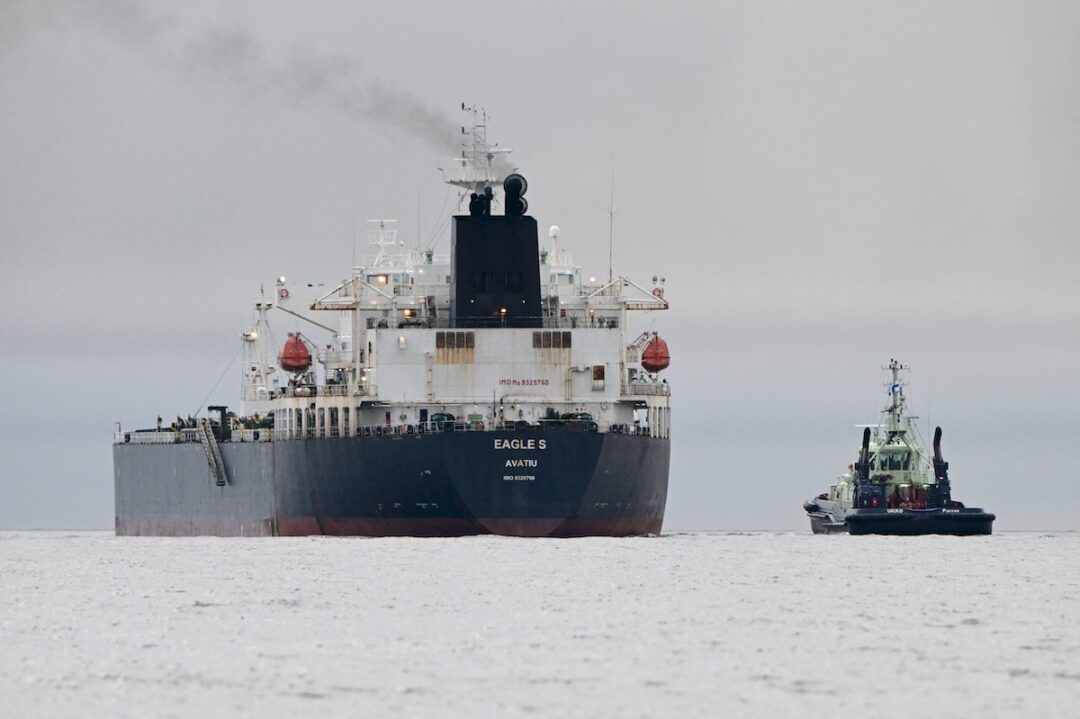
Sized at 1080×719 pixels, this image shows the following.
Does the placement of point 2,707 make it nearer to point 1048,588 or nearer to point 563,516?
point 1048,588

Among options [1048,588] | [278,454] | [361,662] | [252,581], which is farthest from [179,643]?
[278,454]

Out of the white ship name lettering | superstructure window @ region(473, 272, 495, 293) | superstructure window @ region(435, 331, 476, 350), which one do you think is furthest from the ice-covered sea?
superstructure window @ region(473, 272, 495, 293)

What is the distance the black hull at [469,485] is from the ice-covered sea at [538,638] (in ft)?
28.0

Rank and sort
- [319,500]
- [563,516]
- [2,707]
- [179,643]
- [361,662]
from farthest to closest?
[319,500] < [563,516] < [179,643] < [361,662] < [2,707]

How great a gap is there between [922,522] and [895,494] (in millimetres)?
6723

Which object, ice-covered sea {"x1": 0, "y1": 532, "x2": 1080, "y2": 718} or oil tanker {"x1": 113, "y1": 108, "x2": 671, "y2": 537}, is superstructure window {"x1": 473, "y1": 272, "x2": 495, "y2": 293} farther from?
ice-covered sea {"x1": 0, "y1": 532, "x2": 1080, "y2": 718}

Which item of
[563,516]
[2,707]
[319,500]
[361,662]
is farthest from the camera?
[319,500]

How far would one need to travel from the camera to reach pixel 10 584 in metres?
53.9

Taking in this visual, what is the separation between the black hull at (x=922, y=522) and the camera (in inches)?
3383

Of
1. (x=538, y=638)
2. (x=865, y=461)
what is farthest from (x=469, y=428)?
(x=538, y=638)

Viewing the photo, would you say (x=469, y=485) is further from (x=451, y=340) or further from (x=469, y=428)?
(x=451, y=340)

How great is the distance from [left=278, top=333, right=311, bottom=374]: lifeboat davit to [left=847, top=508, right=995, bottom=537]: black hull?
22647 mm

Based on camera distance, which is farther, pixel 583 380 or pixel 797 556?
pixel 583 380

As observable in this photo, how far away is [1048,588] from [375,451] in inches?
1123
